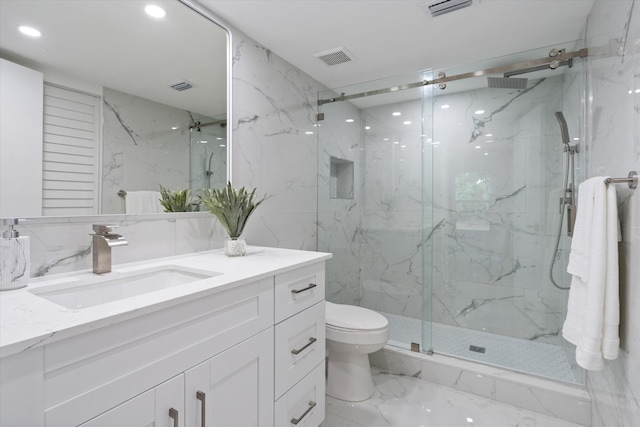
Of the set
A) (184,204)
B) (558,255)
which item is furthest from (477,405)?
(184,204)

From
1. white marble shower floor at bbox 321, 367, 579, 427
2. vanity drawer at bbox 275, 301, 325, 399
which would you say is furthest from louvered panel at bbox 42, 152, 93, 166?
white marble shower floor at bbox 321, 367, 579, 427

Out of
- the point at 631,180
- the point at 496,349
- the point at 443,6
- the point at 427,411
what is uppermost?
the point at 443,6

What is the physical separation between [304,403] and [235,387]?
0.52 meters

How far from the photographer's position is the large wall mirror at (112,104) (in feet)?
3.62

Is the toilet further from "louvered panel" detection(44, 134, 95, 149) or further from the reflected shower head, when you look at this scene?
the reflected shower head

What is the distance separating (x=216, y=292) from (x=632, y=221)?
1.44 metres

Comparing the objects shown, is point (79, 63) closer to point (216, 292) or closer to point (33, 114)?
point (33, 114)

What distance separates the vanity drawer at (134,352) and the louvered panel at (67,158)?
30.0 inches

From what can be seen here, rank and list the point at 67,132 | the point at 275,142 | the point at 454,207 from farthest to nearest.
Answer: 1. the point at 454,207
2. the point at 275,142
3. the point at 67,132

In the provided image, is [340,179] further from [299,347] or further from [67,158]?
[67,158]

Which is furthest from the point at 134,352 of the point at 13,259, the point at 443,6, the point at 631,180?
the point at 443,6

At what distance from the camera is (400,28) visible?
1.93 meters

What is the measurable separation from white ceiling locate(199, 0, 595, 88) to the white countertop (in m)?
1.33

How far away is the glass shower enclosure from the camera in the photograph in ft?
7.79
